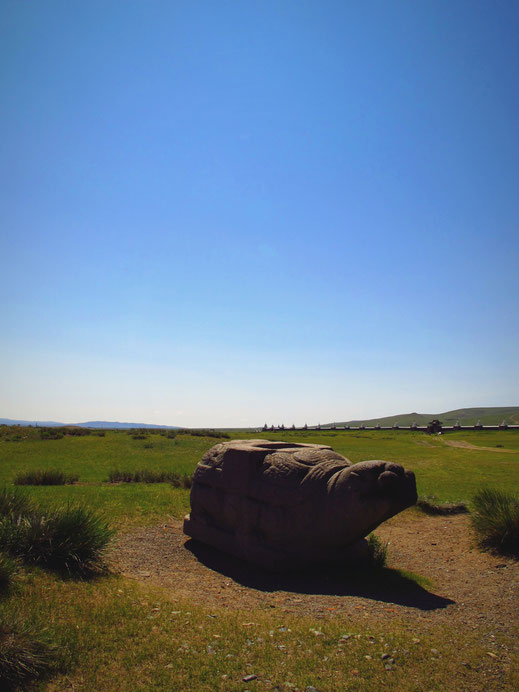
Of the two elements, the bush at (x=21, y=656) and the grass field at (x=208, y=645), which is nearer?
the bush at (x=21, y=656)

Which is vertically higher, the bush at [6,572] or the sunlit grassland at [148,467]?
the bush at [6,572]

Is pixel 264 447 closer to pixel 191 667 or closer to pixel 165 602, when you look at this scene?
pixel 165 602

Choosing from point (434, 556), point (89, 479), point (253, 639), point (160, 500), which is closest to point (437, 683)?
point (253, 639)

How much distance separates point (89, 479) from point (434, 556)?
15.5 m

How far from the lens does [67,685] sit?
15.2ft

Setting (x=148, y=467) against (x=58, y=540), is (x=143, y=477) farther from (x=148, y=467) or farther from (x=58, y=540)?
(x=58, y=540)

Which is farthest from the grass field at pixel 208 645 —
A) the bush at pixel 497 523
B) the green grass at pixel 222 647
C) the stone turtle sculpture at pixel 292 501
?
the bush at pixel 497 523

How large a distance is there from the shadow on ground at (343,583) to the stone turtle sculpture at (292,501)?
261 millimetres

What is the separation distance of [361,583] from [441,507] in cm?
742

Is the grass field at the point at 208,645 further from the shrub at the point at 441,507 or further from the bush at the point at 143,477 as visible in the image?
the bush at the point at 143,477

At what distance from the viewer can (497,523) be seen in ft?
34.1

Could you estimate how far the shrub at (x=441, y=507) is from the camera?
14.6m

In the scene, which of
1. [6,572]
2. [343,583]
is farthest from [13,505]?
[343,583]

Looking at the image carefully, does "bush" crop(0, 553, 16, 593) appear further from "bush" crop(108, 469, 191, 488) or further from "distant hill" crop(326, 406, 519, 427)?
"distant hill" crop(326, 406, 519, 427)
